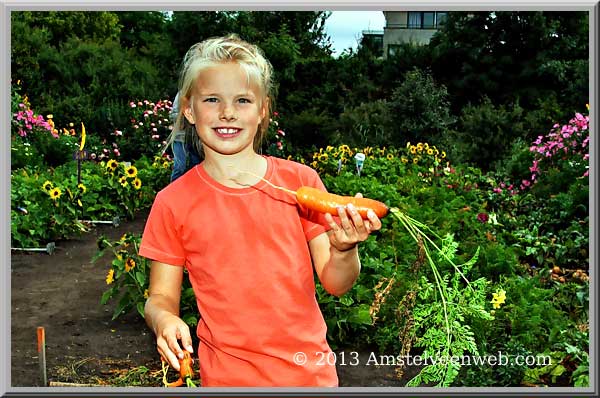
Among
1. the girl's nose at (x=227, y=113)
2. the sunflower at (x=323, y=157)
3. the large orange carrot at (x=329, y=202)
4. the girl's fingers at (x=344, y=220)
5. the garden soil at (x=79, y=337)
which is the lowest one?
the garden soil at (x=79, y=337)

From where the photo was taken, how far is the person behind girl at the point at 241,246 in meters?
1.64

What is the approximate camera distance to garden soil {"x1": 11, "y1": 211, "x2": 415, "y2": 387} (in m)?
3.52

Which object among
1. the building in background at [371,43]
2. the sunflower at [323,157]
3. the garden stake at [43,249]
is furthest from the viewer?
the building in background at [371,43]

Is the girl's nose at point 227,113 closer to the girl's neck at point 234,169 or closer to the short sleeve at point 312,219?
the girl's neck at point 234,169

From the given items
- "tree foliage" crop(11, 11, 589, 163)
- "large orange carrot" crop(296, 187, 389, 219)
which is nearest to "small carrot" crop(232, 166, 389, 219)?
"large orange carrot" crop(296, 187, 389, 219)

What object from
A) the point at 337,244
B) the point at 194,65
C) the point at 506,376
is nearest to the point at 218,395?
the point at 337,244

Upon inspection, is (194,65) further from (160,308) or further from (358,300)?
(358,300)

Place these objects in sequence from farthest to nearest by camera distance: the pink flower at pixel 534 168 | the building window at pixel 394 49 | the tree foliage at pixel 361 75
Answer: the building window at pixel 394 49 → the tree foliage at pixel 361 75 → the pink flower at pixel 534 168

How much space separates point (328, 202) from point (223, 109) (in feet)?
1.08

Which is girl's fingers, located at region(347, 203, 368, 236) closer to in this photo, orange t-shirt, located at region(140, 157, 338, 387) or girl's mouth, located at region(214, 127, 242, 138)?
orange t-shirt, located at region(140, 157, 338, 387)

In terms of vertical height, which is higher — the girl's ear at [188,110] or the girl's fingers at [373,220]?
the girl's ear at [188,110]

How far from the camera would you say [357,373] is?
356 cm

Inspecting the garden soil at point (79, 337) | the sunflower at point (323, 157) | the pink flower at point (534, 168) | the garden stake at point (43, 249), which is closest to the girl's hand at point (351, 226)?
the garden soil at point (79, 337)

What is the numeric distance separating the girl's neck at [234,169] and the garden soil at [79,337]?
1.78 m
